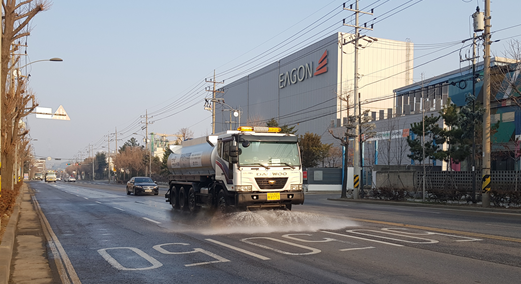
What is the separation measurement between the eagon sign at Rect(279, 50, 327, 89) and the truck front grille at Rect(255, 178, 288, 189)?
182ft

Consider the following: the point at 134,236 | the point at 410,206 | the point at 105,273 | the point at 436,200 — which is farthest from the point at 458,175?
the point at 105,273

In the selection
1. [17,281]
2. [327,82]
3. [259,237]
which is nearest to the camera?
[17,281]

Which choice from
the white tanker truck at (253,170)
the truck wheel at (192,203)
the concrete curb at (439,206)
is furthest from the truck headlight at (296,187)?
the concrete curb at (439,206)

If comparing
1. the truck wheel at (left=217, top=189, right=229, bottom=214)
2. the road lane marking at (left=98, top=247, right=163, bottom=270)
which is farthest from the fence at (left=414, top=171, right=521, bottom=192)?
the road lane marking at (left=98, top=247, right=163, bottom=270)

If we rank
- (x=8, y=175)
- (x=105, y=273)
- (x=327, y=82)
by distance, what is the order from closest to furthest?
(x=105, y=273), (x=8, y=175), (x=327, y=82)

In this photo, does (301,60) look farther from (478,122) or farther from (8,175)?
(8,175)

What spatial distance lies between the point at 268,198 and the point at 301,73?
62093 millimetres

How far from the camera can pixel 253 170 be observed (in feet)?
46.8

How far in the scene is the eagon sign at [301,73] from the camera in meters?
68.7

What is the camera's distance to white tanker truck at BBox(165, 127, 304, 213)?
14.1m

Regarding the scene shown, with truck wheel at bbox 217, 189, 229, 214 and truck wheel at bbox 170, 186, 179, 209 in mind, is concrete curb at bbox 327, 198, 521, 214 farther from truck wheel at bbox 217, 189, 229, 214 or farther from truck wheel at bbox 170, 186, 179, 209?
truck wheel at bbox 170, 186, 179, 209

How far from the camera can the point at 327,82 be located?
68.1 meters

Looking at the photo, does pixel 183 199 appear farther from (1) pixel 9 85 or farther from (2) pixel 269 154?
(1) pixel 9 85

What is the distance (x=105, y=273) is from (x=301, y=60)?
231ft
